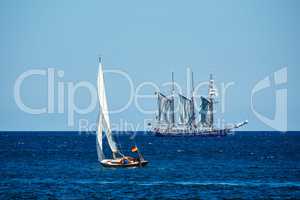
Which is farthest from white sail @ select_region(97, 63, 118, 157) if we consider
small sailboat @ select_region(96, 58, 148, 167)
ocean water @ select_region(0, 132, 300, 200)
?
ocean water @ select_region(0, 132, 300, 200)

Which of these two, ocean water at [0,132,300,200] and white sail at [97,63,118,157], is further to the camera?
white sail at [97,63,118,157]

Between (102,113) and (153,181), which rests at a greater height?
(102,113)

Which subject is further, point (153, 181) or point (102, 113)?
point (102, 113)

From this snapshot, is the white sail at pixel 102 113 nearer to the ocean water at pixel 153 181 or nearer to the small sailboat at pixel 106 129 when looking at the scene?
the small sailboat at pixel 106 129

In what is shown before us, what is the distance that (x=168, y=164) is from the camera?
131 meters

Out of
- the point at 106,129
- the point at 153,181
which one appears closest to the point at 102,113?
the point at 106,129

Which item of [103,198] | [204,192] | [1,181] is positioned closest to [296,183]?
[204,192]

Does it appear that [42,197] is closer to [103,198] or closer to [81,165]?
[103,198]

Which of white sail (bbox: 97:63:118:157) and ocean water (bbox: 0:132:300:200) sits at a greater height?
white sail (bbox: 97:63:118:157)

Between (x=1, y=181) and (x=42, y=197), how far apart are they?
58.8 feet

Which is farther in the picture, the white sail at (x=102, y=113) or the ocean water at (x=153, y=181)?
the white sail at (x=102, y=113)

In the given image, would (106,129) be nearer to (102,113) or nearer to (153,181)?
(102,113)


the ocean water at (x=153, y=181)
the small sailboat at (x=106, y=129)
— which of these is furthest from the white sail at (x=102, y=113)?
the ocean water at (x=153, y=181)

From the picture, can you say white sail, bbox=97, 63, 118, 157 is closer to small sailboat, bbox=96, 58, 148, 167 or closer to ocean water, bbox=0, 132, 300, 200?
small sailboat, bbox=96, 58, 148, 167
